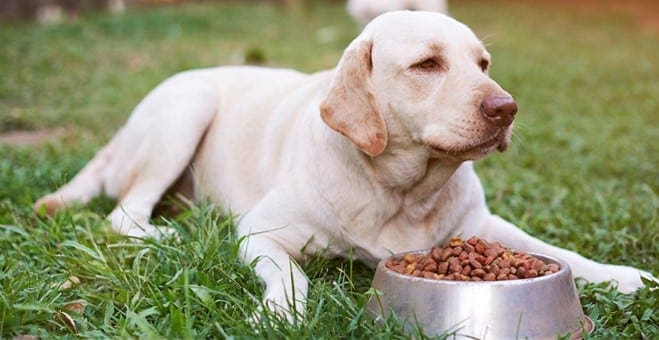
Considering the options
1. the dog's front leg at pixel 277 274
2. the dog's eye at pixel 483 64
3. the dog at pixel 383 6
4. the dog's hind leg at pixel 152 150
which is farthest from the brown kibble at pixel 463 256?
the dog at pixel 383 6

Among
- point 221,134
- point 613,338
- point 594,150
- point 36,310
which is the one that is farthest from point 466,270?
point 594,150

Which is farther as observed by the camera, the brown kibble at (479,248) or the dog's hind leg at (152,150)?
the dog's hind leg at (152,150)

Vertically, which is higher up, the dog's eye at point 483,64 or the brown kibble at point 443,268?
the dog's eye at point 483,64

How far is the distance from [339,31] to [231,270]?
35.2 feet

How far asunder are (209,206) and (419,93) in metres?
1.05

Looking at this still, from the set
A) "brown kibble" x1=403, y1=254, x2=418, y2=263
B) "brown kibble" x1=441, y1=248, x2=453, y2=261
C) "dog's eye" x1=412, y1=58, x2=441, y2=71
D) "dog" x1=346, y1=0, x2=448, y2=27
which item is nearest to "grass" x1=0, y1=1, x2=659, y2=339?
"brown kibble" x1=403, y1=254, x2=418, y2=263

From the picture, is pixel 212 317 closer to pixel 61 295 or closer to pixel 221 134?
pixel 61 295

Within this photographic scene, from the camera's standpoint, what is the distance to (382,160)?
2.96 m

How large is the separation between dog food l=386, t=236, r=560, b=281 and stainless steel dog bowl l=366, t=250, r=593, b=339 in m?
0.10

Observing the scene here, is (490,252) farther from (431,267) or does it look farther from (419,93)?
(419,93)

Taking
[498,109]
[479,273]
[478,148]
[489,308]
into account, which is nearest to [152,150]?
[478,148]

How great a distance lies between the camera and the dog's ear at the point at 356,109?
281cm

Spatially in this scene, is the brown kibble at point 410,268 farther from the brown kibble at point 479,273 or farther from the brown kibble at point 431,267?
the brown kibble at point 479,273

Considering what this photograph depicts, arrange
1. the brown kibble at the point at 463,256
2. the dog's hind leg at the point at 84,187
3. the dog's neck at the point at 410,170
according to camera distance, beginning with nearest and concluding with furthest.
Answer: the brown kibble at the point at 463,256 < the dog's neck at the point at 410,170 < the dog's hind leg at the point at 84,187
